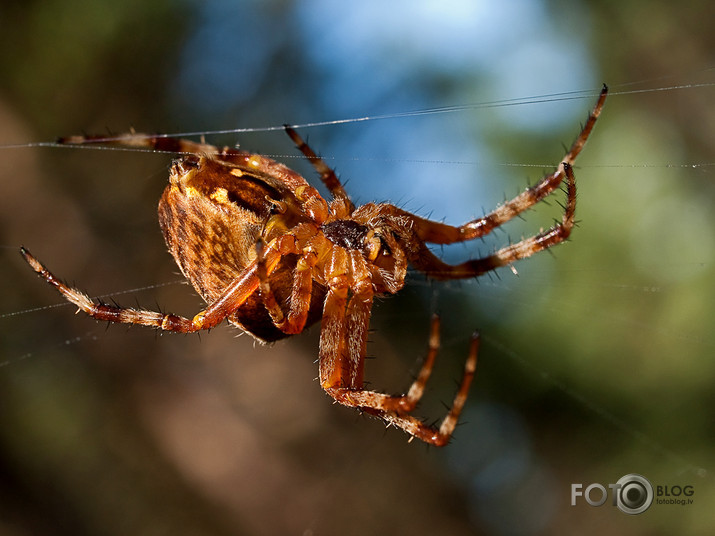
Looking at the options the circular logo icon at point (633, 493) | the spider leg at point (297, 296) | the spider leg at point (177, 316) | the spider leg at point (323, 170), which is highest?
the circular logo icon at point (633, 493)

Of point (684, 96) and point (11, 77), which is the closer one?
point (11, 77)

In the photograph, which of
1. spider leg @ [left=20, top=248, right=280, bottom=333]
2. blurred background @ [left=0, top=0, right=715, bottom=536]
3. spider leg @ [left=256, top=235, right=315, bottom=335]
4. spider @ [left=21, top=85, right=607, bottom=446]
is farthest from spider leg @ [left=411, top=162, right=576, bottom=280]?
blurred background @ [left=0, top=0, right=715, bottom=536]

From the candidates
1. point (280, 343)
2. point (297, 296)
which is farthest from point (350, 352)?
point (280, 343)

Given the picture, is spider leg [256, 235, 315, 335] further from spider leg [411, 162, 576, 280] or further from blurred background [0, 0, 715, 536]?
blurred background [0, 0, 715, 536]

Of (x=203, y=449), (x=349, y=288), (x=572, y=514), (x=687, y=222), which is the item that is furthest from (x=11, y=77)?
(x=572, y=514)

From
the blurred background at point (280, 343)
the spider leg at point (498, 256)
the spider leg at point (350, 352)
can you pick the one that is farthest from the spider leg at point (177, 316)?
the blurred background at point (280, 343)

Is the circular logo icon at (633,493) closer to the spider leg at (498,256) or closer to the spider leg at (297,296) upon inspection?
the spider leg at (498,256)

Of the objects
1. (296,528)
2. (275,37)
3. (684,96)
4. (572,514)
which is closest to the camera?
(296,528)

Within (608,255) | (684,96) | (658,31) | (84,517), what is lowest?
(84,517)

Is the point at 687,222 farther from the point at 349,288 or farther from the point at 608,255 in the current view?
the point at 349,288
